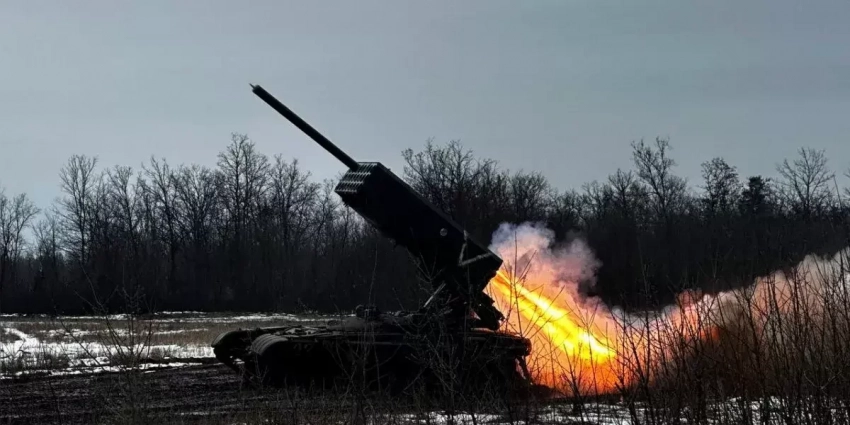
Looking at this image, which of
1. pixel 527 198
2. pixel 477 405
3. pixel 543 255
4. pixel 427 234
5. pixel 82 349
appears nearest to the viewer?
pixel 477 405

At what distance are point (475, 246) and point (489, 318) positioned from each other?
1398 millimetres

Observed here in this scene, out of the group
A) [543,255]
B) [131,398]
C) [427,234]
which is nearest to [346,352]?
[427,234]

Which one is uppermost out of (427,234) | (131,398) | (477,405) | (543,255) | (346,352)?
(427,234)

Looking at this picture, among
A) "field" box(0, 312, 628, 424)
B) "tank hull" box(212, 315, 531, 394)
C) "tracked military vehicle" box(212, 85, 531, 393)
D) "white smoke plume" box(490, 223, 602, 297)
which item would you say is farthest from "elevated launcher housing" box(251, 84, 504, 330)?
"field" box(0, 312, 628, 424)

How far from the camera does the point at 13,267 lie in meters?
70.2

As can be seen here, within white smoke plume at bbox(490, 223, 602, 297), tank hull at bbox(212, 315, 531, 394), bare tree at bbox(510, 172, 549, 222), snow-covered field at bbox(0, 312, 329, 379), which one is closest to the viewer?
tank hull at bbox(212, 315, 531, 394)

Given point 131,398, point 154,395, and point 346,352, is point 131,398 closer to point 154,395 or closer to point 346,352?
point 154,395

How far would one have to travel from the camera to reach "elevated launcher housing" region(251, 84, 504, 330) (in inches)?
607

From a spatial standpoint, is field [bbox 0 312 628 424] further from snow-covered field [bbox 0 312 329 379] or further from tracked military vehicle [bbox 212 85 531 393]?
tracked military vehicle [bbox 212 85 531 393]

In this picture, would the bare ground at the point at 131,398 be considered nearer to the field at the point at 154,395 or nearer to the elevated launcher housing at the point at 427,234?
the field at the point at 154,395

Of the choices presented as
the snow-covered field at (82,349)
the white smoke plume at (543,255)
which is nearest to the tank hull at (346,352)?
the snow-covered field at (82,349)

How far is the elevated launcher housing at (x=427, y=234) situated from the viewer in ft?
50.6

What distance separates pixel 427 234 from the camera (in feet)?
51.4

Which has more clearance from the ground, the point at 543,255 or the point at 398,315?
the point at 543,255
